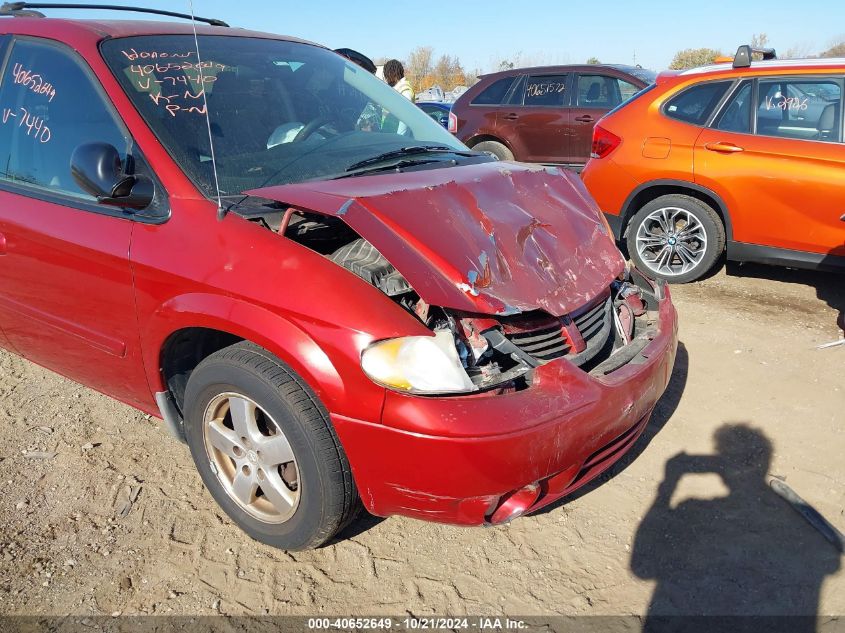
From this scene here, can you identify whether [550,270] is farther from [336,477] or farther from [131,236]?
[131,236]

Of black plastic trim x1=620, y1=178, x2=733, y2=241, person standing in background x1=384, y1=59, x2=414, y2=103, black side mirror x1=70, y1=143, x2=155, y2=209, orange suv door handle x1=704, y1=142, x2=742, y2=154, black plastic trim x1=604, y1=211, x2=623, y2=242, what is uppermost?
person standing in background x1=384, y1=59, x2=414, y2=103

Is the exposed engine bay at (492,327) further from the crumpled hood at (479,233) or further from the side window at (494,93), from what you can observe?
the side window at (494,93)

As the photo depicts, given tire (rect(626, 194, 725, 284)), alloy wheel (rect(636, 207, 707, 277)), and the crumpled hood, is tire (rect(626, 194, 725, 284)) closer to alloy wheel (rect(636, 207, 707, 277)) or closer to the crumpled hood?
alloy wheel (rect(636, 207, 707, 277))

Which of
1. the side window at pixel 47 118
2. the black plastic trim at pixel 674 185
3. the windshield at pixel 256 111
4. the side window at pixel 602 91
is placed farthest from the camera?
the side window at pixel 602 91

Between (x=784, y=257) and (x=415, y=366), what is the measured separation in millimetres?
4011

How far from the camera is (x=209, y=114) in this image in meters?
2.73

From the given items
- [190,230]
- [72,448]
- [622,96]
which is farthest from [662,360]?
[622,96]

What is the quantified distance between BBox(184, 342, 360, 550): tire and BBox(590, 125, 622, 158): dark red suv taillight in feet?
14.0

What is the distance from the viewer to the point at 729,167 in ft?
16.4

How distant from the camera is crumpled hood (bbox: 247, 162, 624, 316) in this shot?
2.18 m

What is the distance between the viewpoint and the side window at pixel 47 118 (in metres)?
2.72

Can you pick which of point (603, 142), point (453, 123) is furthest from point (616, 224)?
point (453, 123)

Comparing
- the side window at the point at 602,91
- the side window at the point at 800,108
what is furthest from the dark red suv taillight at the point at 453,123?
the side window at the point at 800,108

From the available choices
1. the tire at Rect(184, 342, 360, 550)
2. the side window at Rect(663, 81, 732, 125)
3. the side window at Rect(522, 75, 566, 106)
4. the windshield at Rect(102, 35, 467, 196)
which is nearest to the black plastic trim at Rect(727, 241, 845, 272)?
the side window at Rect(663, 81, 732, 125)
